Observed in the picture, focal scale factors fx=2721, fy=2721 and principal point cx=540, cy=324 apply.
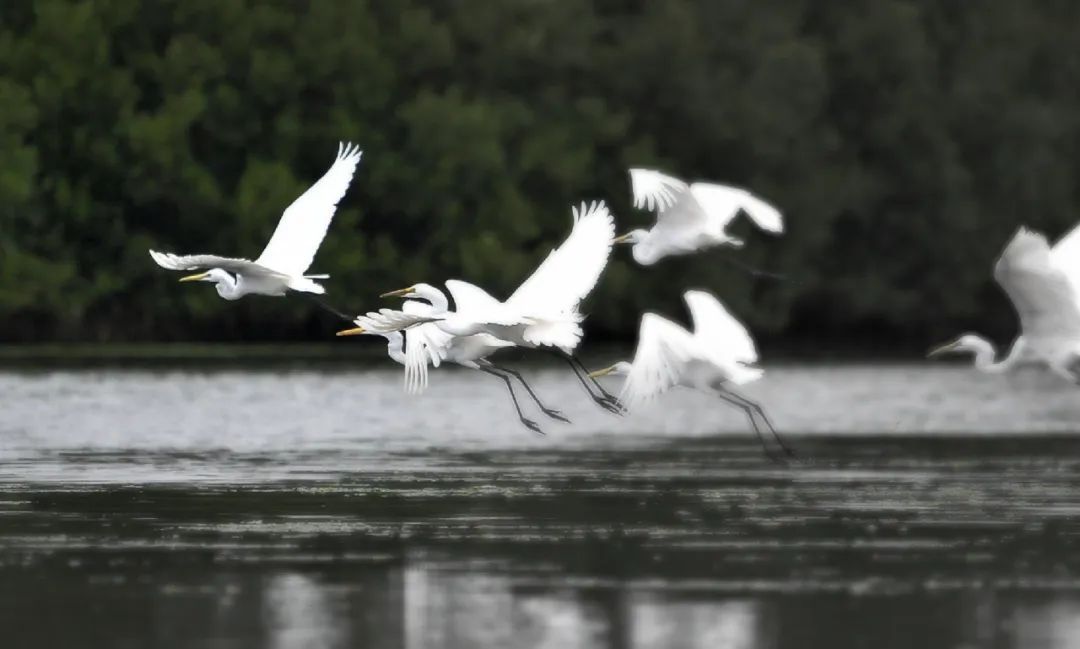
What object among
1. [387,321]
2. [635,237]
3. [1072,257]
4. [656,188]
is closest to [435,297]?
[387,321]

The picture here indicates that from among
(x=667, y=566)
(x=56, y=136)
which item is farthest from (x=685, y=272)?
(x=667, y=566)

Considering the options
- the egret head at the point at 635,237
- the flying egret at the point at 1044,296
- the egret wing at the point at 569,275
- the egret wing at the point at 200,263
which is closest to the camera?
the egret wing at the point at 200,263

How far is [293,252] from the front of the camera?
2386 cm

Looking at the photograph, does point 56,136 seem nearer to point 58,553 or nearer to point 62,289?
point 62,289

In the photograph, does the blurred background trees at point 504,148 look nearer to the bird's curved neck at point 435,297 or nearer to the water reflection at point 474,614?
the bird's curved neck at point 435,297

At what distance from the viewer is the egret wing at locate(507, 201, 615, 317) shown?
21.7 metres

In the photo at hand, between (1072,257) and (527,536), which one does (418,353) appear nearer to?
(527,536)

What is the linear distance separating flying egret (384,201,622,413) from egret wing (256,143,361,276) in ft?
6.49

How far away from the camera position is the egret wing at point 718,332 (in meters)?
22.5

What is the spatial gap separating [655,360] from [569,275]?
122 cm

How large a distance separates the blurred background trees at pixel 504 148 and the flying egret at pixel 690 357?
118ft

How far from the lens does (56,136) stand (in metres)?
61.2

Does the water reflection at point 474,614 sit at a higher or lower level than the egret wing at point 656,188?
lower

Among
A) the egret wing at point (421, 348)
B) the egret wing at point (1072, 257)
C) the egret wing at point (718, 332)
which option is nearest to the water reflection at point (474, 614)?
the egret wing at point (718, 332)
